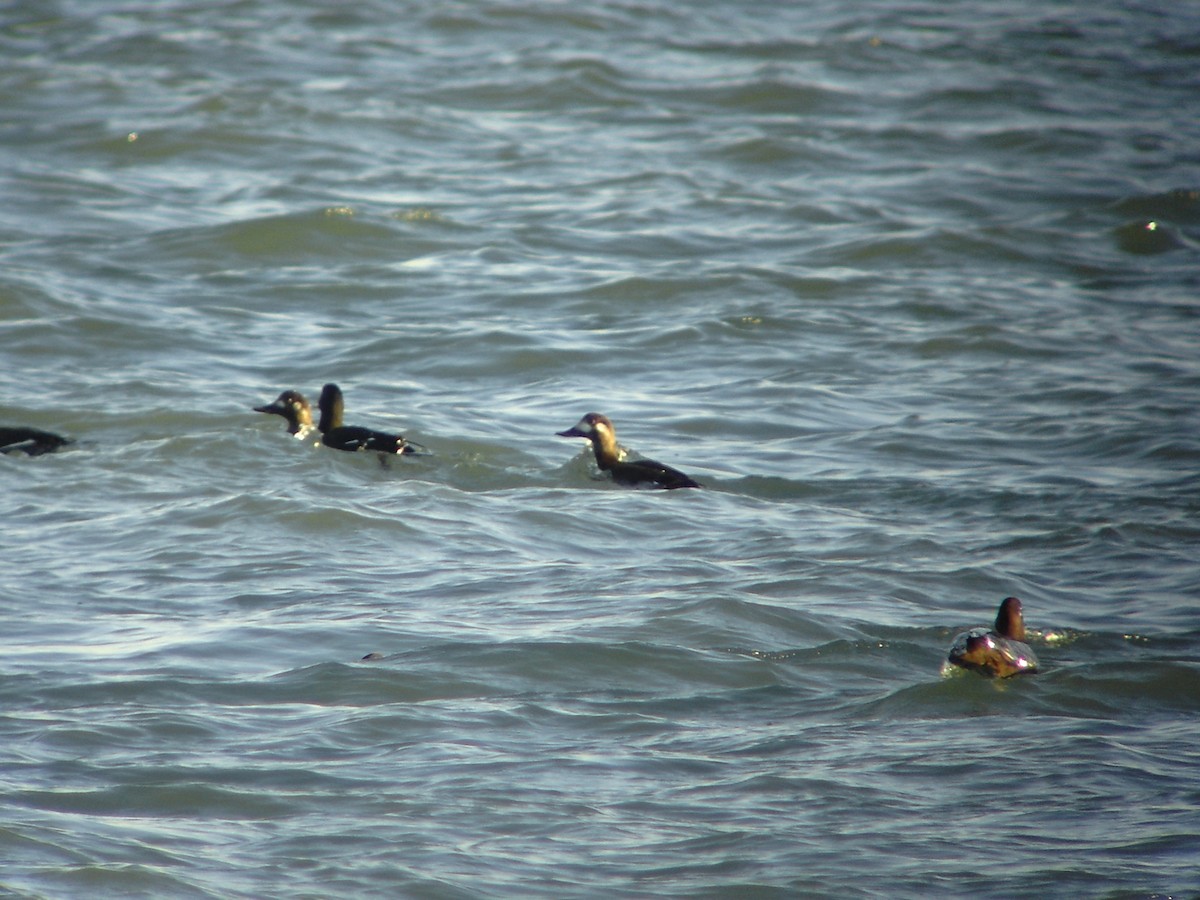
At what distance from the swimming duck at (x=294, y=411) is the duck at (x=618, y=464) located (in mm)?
1652

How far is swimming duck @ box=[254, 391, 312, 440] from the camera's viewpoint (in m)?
10.3

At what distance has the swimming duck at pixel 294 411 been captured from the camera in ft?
33.9

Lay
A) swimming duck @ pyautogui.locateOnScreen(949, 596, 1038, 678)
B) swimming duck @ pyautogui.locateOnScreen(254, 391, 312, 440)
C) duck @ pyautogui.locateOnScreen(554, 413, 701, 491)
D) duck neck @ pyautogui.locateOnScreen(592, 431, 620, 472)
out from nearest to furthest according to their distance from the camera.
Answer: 1. swimming duck @ pyautogui.locateOnScreen(949, 596, 1038, 678)
2. duck @ pyautogui.locateOnScreen(554, 413, 701, 491)
3. duck neck @ pyautogui.locateOnScreen(592, 431, 620, 472)
4. swimming duck @ pyautogui.locateOnScreen(254, 391, 312, 440)

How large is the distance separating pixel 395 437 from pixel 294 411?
0.80 metres

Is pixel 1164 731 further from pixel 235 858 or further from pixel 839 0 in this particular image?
pixel 839 0

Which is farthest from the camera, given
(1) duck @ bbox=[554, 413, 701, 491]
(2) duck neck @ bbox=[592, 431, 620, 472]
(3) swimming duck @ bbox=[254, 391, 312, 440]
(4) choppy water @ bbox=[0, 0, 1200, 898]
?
(3) swimming duck @ bbox=[254, 391, 312, 440]

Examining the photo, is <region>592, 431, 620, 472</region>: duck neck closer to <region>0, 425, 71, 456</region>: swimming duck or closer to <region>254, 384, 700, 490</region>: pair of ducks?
<region>254, 384, 700, 490</region>: pair of ducks

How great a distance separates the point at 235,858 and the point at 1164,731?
3.45 metres

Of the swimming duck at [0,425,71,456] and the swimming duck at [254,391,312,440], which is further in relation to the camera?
the swimming duck at [254,391,312,440]

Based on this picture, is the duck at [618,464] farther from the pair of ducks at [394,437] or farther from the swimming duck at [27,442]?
the swimming duck at [27,442]

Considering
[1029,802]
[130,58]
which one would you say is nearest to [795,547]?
[1029,802]

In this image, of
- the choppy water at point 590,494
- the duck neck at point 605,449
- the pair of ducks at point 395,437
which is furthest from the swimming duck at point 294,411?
the duck neck at point 605,449

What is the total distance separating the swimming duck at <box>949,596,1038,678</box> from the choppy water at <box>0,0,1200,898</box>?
0.10 m

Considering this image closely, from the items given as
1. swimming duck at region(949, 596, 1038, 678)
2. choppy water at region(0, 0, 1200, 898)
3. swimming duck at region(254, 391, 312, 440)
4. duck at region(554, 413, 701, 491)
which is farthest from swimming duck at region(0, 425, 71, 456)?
swimming duck at region(949, 596, 1038, 678)
